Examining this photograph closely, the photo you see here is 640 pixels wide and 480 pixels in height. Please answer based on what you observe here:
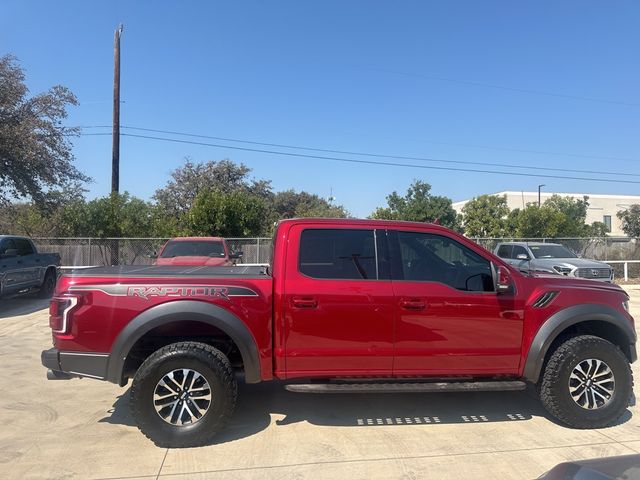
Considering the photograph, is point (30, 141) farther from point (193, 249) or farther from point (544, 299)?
point (544, 299)

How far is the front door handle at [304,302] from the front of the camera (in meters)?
4.35

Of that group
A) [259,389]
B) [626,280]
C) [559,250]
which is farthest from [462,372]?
[626,280]

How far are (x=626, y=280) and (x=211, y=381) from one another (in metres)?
20.5

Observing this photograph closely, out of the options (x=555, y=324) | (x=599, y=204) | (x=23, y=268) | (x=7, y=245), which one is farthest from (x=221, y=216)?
(x=599, y=204)

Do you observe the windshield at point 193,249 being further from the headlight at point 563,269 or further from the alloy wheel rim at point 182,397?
the headlight at point 563,269

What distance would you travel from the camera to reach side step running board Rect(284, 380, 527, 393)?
170 inches

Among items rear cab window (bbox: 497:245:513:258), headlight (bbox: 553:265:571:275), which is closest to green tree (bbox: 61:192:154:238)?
rear cab window (bbox: 497:245:513:258)

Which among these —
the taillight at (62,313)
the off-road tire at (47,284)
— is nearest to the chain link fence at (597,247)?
the off-road tire at (47,284)

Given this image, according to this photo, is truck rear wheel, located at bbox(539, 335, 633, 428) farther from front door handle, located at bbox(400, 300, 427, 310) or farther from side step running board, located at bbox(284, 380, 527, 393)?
front door handle, located at bbox(400, 300, 427, 310)

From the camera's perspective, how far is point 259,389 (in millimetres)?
5828

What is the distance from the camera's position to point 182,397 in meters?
4.23

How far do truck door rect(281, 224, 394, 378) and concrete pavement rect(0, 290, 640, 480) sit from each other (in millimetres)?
646

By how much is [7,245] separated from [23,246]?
830 millimetres

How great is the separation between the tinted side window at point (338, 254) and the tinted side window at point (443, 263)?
34cm
